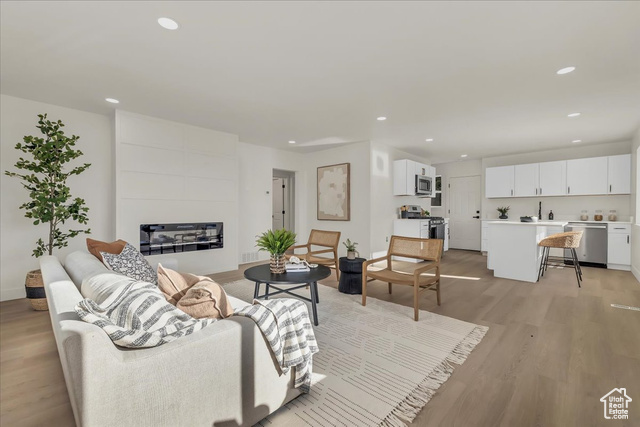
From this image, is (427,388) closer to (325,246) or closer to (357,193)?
(325,246)

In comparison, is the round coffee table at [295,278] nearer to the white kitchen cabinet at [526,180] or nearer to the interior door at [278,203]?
the interior door at [278,203]

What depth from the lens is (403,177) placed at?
647 cm

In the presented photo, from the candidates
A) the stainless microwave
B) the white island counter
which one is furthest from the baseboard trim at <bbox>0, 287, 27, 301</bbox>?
the stainless microwave

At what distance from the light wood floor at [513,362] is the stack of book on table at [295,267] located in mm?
1179

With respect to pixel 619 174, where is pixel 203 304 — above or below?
below

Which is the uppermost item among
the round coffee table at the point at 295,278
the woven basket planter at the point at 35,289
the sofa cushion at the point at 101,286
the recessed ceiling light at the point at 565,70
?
the recessed ceiling light at the point at 565,70

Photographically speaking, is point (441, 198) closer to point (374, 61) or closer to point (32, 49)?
point (374, 61)

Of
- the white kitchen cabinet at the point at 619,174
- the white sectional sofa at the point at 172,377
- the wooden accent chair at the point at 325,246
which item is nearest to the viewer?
the white sectional sofa at the point at 172,377

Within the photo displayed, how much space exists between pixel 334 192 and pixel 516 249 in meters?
3.53

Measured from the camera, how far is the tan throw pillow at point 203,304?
1490mm

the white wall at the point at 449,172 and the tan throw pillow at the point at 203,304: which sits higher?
the white wall at the point at 449,172

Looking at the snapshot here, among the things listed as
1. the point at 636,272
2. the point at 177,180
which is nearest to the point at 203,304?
the point at 177,180

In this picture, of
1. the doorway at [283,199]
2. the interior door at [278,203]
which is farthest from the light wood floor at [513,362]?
the interior door at [278,203]

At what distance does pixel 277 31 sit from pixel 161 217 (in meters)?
3.39
